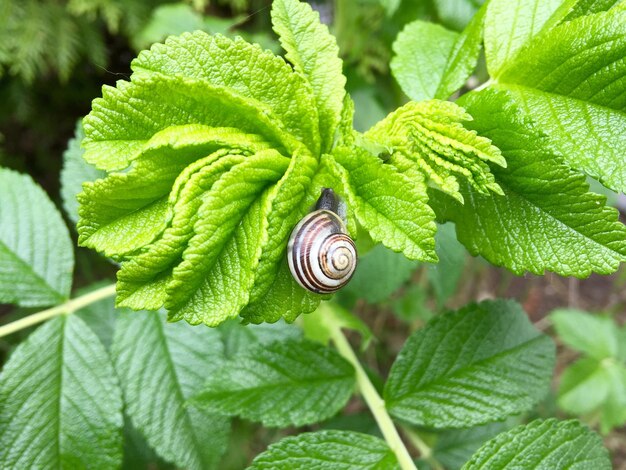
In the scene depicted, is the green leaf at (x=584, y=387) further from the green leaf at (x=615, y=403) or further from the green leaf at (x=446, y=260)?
the green leaf at (x=446, y=260)

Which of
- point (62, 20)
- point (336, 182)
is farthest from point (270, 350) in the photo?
point (62, 20)

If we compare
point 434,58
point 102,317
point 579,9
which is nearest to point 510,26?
point 579,9

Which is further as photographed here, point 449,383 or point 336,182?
point 449,383

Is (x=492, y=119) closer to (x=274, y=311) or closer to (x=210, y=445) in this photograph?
(x=274, y=311)

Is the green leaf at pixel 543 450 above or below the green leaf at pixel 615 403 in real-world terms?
above

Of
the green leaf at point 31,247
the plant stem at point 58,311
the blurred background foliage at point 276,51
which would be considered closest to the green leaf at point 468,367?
the blurred background foliage at point 276,51

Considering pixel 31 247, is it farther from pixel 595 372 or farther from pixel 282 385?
pixel 595 372
